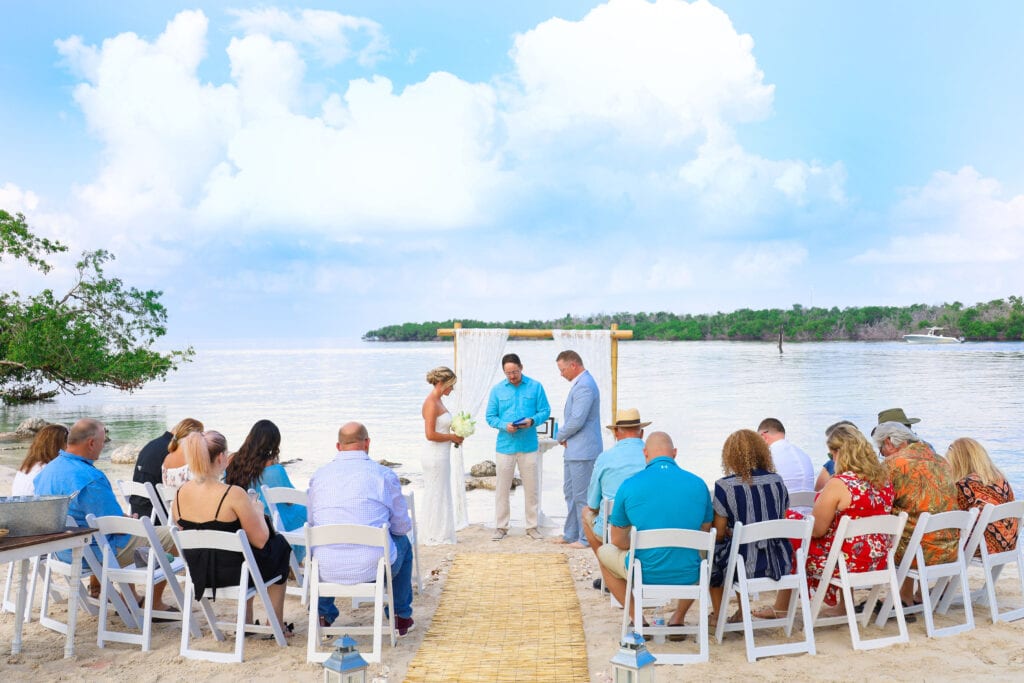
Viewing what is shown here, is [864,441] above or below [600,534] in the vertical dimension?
above

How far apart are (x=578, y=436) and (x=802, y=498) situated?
2.67 metres

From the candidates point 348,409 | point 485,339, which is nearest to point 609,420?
point 485,339

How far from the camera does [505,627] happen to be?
5.15 m

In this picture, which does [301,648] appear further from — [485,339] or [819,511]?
[485,339]

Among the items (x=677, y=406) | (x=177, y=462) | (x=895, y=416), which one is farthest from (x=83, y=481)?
(x=677, y=406)

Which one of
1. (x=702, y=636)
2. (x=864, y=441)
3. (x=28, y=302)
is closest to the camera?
(x=702, y=636)

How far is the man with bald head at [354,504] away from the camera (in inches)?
178

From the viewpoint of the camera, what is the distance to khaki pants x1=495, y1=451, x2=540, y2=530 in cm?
824

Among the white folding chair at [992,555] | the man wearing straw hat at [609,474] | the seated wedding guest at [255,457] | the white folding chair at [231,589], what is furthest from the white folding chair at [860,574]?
the seated wedding guest at [255,457]

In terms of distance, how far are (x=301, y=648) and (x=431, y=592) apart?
147 centimetres

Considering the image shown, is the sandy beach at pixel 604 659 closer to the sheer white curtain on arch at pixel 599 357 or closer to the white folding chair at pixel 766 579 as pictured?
the white folding chair at pixel 766 579

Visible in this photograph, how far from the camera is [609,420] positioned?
938 centimetres

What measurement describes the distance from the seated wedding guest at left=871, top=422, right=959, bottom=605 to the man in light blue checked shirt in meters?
3.60

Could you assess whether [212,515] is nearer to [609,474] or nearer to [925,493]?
[609,474]
